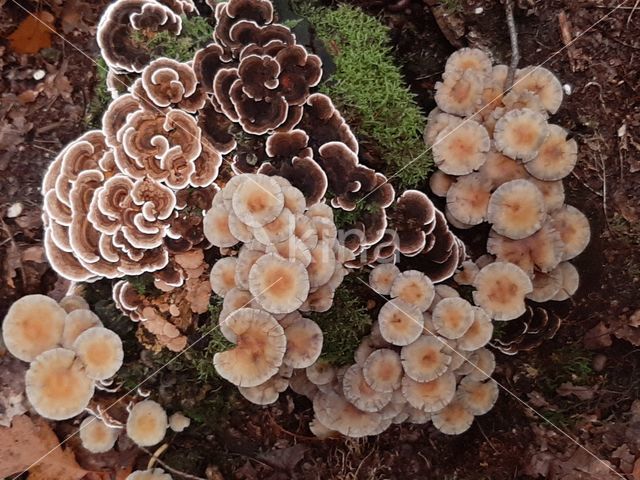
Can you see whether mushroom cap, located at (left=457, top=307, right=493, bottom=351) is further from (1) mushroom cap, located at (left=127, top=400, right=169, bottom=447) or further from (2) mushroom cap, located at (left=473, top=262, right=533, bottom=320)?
(1) mushroom cap, located at (left=127, top=400, right=169, bottom=447)

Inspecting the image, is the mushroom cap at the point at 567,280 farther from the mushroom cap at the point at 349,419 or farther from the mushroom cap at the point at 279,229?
the mushroom cap at the point at 279,229

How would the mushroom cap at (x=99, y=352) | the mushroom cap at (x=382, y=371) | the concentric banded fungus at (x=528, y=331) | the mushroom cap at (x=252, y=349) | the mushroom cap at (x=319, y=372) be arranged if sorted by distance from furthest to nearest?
the concentric banded fungus at (x=528, y=331)
the mushroom cap at (x=319, y=372)
the mushroom cap at (x=382, y=371)
the mushroom cap at (x=99, y=352)
the mushroom cap at (x=252, y=349)

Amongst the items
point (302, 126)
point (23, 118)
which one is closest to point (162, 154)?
point (302, 126)

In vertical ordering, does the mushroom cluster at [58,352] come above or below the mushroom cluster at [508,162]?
below

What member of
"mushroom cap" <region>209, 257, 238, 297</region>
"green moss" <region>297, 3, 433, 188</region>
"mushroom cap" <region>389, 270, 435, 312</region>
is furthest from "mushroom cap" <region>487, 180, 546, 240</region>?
"mushroom cap" <region>209, 257, 238, 297</region>

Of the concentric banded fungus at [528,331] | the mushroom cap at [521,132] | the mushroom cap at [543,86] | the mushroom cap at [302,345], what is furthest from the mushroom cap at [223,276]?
the mushroom cap at [543,86]

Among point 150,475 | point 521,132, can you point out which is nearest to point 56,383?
point 150,475

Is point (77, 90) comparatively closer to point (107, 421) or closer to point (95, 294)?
point (95, 294)
